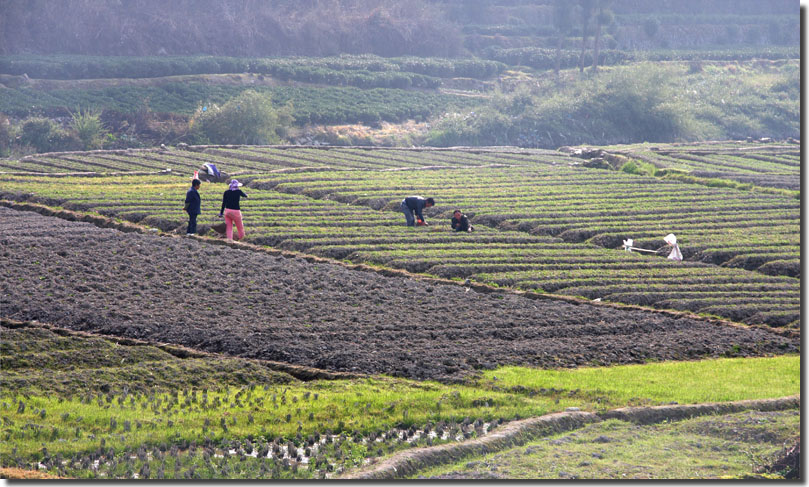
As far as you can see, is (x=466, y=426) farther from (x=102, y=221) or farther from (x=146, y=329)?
(x=102, y=221)

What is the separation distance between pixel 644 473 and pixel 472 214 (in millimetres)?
25023

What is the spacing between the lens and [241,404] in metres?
14.9

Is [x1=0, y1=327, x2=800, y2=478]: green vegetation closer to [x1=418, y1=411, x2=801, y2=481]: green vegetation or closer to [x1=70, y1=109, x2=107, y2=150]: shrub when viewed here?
[x1=418, y1=411, x2=801, y2=481]: green vegetation

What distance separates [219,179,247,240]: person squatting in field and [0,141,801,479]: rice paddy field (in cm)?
69

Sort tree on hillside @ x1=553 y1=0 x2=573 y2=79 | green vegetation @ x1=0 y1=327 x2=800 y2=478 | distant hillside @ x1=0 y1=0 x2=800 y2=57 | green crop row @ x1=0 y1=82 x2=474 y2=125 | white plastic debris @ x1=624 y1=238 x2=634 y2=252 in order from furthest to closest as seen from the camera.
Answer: tree on hillside @ x1=553 y1=0 x2=573 y2=79 < distant hillside @ x1=0 y1=0 x2=800 y2=57 < green crop row @ x1=0 y1=82 x2=474 y2=125 < white plastic debris @ x1=624 y1=238 x2=634 y2=252 < green vegetation @ x1=0 y1=327 x2=800 y2=478

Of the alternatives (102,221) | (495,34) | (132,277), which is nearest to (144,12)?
(495,34)

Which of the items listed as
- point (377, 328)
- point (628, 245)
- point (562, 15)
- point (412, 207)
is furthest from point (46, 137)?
point (562, 15)

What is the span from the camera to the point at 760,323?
23.4 m

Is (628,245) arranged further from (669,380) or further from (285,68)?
(285,68)

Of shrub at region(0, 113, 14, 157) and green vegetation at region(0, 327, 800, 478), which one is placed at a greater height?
shrub at region(0, 113, 14, 157)

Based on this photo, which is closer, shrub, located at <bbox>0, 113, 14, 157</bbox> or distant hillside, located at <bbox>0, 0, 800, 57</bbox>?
shrub, located at <bbox>0, 113, 14, 157</bbox>

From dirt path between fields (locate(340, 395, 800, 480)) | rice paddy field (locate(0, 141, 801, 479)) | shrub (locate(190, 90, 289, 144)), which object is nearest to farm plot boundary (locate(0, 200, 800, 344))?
rice paddy field (locate(0, 141, 801, 479))

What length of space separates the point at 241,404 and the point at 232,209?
15225 millimetres

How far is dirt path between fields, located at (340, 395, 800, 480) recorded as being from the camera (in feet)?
39.8
